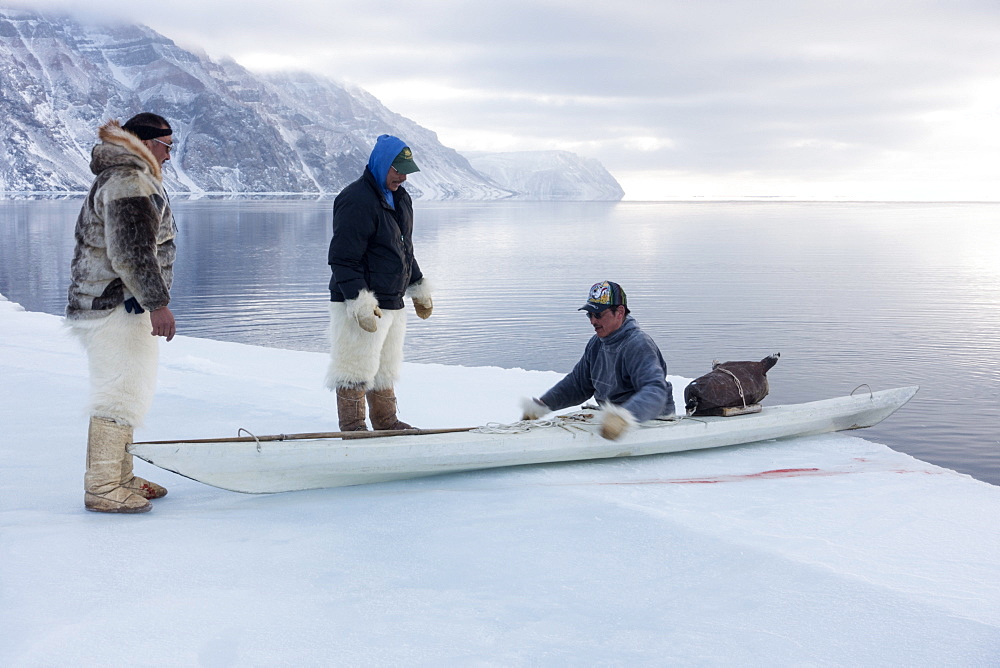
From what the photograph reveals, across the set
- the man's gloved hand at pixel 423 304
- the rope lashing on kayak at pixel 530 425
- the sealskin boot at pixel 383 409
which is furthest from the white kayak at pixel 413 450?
the man's gloved hand at pixel 423 304

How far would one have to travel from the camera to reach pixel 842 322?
19.2 m

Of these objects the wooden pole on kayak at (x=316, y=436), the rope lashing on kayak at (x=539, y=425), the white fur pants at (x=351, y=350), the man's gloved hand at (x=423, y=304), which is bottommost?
the wooden pole on kayak at (x=316, y=436)

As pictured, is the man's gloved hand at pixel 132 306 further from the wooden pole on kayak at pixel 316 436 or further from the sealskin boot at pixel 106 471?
the wooden pole on kayak at pixel 316 436

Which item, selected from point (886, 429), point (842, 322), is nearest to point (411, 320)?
point (842, 322)

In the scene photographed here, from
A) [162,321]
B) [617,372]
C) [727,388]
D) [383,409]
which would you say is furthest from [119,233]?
[727,388]

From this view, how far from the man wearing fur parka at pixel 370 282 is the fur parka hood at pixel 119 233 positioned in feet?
4.38

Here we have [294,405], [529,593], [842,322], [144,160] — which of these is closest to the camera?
[529,593]

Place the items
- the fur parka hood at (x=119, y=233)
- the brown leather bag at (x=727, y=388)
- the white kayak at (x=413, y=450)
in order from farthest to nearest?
the brown leather bag at (x=727, y=388)
the white kayak at (x=413, y=450)
the fur parka hood at (x=119, y=233)

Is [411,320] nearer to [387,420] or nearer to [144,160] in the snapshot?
[387,420]

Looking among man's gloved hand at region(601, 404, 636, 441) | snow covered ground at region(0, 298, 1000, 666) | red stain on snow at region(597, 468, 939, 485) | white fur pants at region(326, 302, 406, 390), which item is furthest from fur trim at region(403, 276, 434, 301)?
red stain on snow at region(597, 468, 939, 485)

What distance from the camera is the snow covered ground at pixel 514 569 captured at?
3002 millimetres

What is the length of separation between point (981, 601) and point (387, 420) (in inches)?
146

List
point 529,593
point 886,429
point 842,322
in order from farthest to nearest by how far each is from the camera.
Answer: point 842,322 → point 886,429 → point 529,593

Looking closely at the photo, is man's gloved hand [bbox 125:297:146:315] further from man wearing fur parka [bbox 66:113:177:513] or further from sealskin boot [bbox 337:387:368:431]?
sealskin boot [bbox 337:387:368:431]
